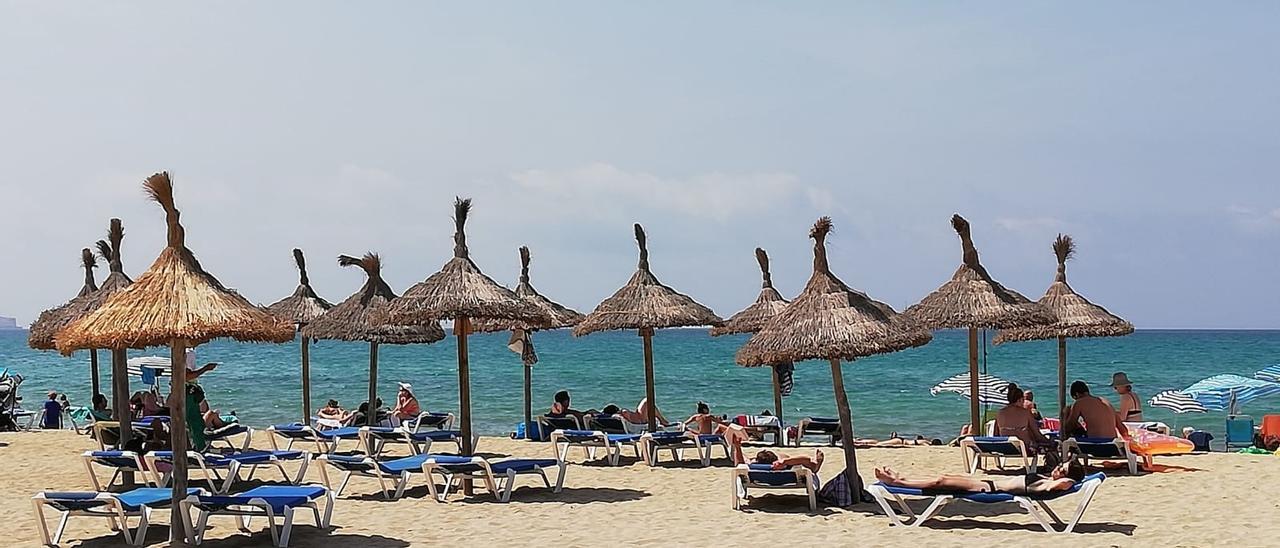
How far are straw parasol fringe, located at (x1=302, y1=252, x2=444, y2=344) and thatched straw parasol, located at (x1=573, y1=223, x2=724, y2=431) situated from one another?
6.19 ft

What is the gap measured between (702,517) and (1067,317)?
5981 mm

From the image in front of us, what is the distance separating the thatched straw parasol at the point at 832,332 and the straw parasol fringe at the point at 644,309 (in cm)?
354

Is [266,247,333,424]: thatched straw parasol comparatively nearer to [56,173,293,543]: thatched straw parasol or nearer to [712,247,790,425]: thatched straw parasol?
[712,247,790,425]: thatched straw parasol

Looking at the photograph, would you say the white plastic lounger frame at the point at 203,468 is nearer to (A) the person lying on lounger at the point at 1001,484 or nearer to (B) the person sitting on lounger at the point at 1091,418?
(A) the person lying on lounger at the point at 1001,484

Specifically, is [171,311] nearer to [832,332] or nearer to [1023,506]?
[832,332]

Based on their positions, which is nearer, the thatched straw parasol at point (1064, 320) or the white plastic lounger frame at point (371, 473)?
the white plastic lounger frame at point (371, 473)

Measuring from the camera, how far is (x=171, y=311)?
312 inches

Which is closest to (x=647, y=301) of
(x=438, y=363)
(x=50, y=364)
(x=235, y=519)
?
(x=235, y=519)

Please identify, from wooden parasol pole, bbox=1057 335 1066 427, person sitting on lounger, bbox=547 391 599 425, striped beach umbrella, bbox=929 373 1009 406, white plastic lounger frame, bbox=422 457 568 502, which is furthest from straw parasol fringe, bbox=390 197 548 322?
striped beach umbrella, bbox=929 373 1009 406

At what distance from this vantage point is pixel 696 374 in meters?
56.8

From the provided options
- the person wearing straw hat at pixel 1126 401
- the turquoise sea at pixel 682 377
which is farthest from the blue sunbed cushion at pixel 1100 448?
the turquoise sea at pixel 682 377

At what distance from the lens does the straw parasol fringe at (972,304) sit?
1247 centimetres

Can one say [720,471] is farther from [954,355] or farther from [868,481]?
[954,355]

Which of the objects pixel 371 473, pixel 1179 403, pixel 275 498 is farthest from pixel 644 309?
pixel 1179 403
